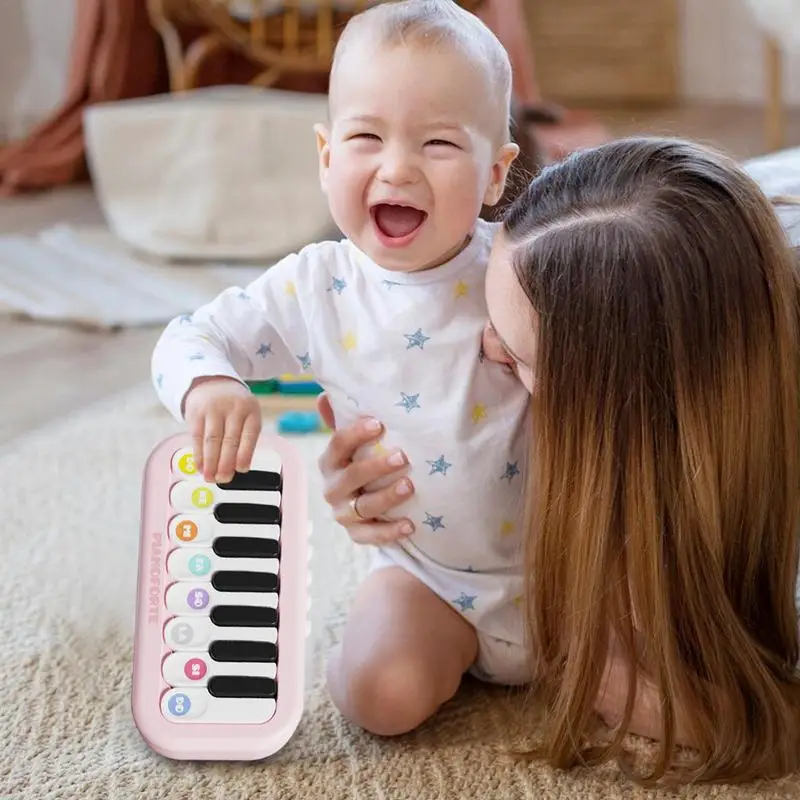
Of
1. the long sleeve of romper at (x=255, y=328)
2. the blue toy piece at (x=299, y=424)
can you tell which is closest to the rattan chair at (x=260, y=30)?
the blue toy piece at (x=299, y=424)

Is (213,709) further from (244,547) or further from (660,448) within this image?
(660,448)

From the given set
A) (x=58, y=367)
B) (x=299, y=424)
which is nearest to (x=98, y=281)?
(x=58, y=367)

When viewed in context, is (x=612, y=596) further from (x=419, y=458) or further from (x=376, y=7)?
(x=376, y=7)

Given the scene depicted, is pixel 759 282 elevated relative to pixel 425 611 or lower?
elevated

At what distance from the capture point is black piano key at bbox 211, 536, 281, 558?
83cm

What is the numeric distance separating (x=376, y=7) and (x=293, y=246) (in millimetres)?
1282

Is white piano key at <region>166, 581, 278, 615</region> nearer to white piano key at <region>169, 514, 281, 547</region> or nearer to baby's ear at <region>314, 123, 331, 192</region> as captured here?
white piano key at <region>169, 514, 281, 547</region>

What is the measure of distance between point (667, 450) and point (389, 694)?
0.82ft

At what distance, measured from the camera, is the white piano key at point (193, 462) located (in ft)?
2.76

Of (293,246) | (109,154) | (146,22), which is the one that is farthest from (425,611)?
(146,22)

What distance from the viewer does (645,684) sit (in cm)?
84

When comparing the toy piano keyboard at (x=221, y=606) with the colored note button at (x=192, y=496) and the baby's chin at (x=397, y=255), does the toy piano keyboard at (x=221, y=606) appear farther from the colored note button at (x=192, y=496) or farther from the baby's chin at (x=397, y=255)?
the baby's chin at (x=397, y=255)

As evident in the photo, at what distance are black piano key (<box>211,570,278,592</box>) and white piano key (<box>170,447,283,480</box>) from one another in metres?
0.07

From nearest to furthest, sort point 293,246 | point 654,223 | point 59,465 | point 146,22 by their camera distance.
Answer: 1. point 654,223
2. point 59,465
3. point 293,246
4. point 146,22
